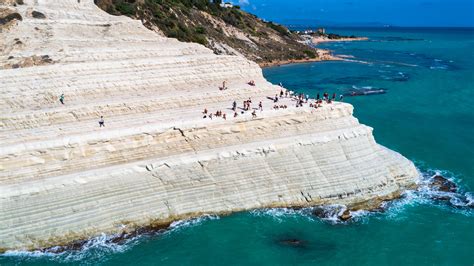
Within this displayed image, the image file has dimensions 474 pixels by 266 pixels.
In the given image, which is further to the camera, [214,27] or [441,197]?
[214,27]

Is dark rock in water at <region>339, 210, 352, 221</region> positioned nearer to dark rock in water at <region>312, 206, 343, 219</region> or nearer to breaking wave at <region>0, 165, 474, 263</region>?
breaking wave at <region>0, 165, 474, 263</region>

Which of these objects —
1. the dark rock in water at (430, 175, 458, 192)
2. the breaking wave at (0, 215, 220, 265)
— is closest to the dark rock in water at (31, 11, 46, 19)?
the breaking wave at (0, 215, 220, 265)

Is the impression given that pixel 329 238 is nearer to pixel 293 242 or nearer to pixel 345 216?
pixel 293 242

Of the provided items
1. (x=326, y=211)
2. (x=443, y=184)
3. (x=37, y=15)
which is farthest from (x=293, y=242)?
(x=37, y=15)

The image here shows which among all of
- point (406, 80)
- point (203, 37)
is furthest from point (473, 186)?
point (203, 37)

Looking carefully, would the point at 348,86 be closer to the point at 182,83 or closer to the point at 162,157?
the point at 182,83

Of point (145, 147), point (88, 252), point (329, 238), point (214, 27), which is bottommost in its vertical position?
point (88, 252)

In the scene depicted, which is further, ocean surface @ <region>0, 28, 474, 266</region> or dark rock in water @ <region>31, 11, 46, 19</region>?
dark rock in water @ <region>31, 11, 46, 19</region>
